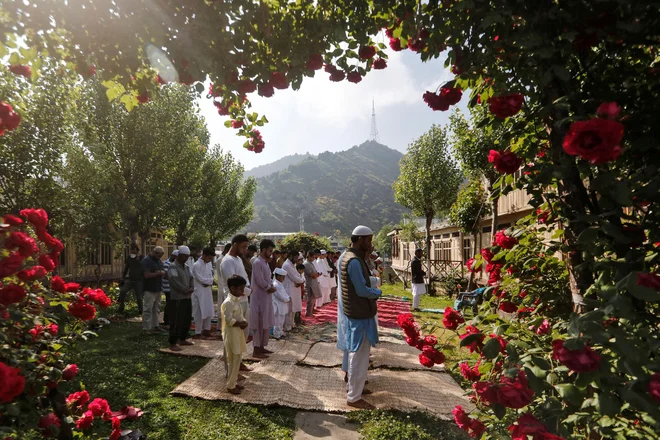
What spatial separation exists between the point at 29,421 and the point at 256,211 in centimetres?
12848

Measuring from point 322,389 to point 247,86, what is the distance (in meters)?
3.91

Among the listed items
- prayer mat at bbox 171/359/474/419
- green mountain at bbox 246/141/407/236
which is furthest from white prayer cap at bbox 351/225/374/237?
green mountain at bbox 246/141/407/236

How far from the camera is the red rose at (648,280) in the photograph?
125 cm

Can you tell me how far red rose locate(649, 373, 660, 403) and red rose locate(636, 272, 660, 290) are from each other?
292 mm

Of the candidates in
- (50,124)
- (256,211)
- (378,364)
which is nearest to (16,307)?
(378,364)

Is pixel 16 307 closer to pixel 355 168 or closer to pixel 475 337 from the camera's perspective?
pixel 475 337

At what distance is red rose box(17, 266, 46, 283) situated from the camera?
183 cm

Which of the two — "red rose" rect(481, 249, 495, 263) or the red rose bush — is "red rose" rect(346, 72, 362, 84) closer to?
"red rose" rect(481, 249, 495, 263)

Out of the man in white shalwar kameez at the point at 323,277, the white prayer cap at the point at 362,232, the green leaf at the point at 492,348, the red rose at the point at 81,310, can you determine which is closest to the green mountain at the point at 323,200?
the man in white shalwar kameez at the point at 323,277

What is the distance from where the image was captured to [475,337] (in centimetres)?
167

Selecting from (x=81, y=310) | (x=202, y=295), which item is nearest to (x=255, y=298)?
(x=202, y=295)

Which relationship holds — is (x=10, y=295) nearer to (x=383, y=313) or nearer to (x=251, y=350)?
(x=251, y=350)

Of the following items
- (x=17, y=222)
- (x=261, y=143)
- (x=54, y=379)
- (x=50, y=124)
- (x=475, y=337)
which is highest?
(x=50, y=124)

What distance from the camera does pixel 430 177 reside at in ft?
54.0
